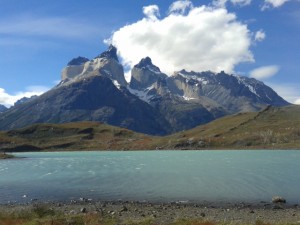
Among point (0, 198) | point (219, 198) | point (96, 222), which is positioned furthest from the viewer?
point (0, 198)

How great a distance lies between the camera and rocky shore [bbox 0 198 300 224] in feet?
160

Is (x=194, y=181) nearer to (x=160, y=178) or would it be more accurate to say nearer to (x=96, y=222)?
(x=160, y=178)

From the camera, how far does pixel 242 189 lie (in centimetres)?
7681

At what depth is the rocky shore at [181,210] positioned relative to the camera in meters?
48.7

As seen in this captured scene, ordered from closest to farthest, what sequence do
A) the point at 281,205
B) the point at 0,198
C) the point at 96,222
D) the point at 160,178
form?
1. the point at 96,222
2. the point at 281,205
3. the point at 0,198
4. the point at 160,178

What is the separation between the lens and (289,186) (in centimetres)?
8031

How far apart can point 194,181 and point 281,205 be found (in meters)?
32.4

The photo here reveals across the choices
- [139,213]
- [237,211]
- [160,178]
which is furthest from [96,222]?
[160,178]

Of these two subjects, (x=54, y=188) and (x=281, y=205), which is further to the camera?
(x=54, y=188)

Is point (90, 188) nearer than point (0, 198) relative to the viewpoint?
No

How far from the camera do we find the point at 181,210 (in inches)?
2176

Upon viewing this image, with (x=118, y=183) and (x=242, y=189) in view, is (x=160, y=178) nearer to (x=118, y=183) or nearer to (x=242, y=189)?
(x=118, y=183)

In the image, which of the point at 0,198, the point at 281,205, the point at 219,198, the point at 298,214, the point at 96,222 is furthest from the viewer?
the point at 0,198

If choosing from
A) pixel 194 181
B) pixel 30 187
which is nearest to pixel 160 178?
pixel 194 181
